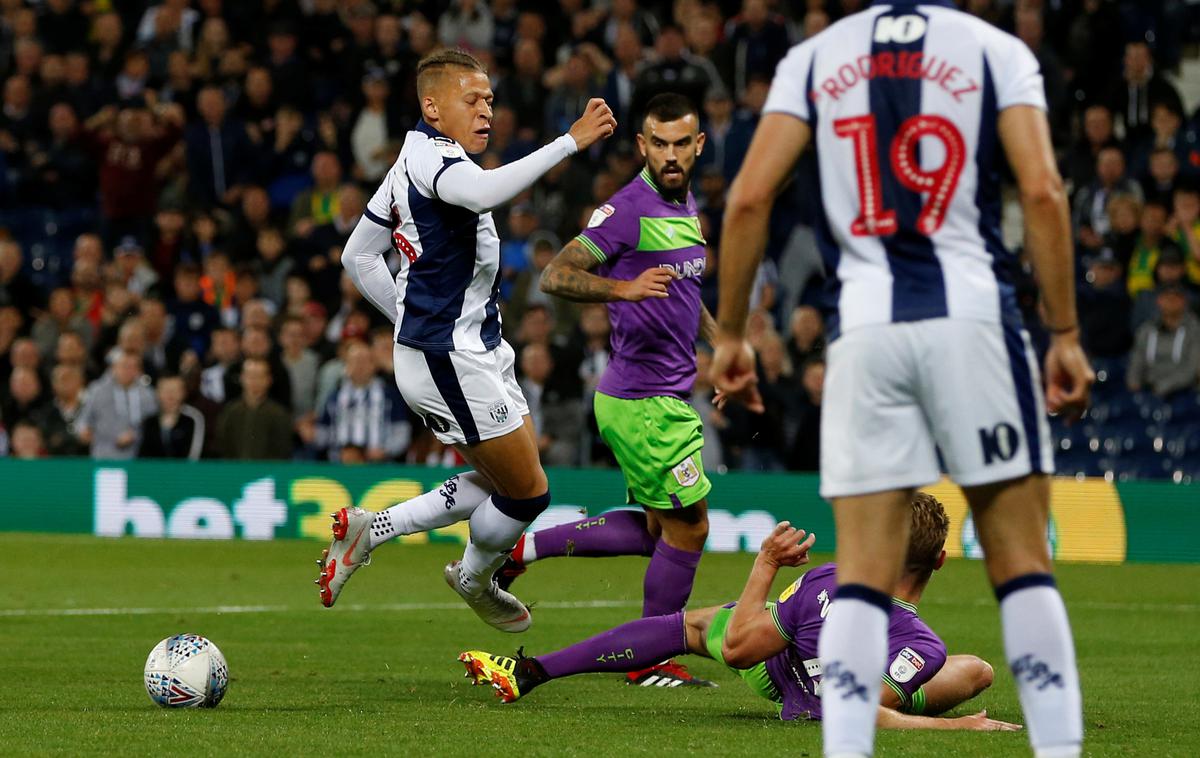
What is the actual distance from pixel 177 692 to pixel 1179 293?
11.6 metres

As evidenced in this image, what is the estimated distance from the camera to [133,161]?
72.7 feet

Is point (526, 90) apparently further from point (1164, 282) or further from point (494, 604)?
point (494, 604)

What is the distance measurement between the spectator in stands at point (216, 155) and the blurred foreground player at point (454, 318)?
1408 centimetres

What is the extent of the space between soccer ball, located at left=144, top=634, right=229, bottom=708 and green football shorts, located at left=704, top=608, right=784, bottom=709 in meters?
2.03

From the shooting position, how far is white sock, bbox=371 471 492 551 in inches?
344

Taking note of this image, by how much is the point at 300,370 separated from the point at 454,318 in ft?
36.9

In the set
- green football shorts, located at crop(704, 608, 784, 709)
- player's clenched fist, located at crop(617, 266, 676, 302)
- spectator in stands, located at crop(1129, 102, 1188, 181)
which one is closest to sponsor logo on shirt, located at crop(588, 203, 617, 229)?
player's clenched fist, located at crop(617, 266, 676, 302)

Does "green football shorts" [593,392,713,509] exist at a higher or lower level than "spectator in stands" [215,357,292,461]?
higher

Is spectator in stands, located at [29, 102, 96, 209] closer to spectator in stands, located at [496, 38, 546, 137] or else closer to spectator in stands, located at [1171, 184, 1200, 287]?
spectator in stands, located at [496, 38, 546, 137]

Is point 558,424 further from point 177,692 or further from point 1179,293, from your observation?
point 177,692

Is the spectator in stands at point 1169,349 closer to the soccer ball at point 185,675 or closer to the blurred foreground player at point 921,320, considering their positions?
the soccer ball at point 185,675

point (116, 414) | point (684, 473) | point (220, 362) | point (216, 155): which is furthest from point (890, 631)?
point (216, 155)

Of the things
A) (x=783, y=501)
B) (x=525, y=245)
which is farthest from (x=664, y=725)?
(x=525, y=245)

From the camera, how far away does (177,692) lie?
24.0 feet
